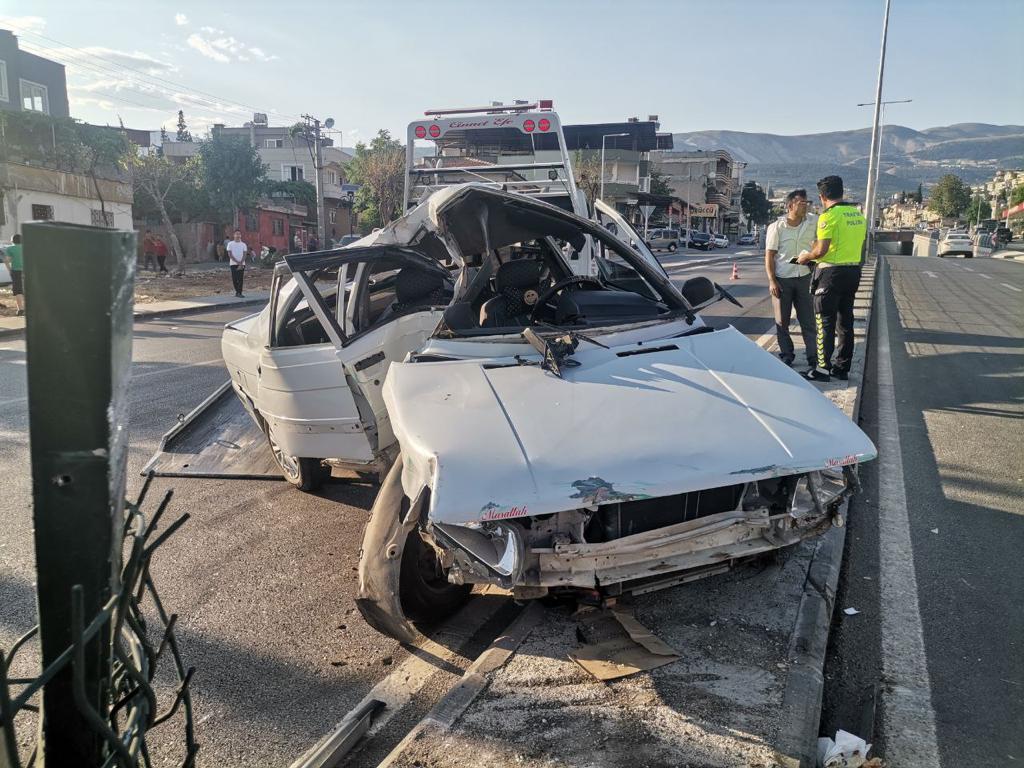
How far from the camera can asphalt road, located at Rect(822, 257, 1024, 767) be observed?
2.65 meters

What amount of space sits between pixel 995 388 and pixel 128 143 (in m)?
33.3

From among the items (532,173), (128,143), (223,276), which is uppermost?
(128,143)

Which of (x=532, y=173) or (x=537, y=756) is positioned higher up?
(x=532, y=173)

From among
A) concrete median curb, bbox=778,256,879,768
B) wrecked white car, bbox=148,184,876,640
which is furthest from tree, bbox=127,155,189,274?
concrete median curb, bbox=778,256,879,768

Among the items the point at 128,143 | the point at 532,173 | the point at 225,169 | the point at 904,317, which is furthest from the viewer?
the point at 225,169

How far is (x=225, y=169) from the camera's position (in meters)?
38.0

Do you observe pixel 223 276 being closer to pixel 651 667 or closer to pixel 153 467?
pixel 153 467

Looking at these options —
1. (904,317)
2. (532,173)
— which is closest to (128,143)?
(532,173)

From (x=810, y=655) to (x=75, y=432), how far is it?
275 centimetres

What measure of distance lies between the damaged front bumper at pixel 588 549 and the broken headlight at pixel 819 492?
11mm

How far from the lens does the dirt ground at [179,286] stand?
18559mm

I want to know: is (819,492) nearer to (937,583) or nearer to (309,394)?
(937,583)

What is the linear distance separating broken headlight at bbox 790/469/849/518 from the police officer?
4.41 m

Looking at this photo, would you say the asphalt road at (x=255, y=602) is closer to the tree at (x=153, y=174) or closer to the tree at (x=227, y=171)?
the tree at (x=153, y=174)
